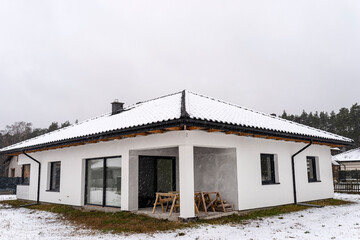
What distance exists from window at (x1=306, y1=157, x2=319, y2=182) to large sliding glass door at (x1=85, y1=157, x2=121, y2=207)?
A: 335 inches

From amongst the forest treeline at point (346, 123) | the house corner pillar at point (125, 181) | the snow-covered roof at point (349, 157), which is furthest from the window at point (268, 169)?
the forest treeline at point (346, 123)

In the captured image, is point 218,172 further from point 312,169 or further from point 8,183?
point 8,183

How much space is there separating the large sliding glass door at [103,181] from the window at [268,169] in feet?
16.9

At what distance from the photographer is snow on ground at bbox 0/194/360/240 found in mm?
6715

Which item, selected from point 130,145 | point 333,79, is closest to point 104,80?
point 130,145

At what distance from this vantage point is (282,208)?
10.7 meters

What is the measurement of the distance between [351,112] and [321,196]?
52029mm

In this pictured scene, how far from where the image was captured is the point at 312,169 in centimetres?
1381

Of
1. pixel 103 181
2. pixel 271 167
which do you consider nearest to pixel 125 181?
pixel 103 181

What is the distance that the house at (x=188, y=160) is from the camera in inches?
328

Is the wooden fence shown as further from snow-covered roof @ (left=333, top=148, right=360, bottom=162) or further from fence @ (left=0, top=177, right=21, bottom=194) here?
fence @ (left=0, top=177, right=21, bottom=194)

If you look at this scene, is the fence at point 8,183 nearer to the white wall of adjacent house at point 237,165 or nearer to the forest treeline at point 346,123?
the white wall of adjacent house at point 237,165

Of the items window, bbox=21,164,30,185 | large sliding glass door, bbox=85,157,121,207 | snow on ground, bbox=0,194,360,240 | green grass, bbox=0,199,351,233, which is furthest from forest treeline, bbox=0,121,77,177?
snow on ground, bbox=0,194,360,240

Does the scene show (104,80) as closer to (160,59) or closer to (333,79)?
(160,59)
